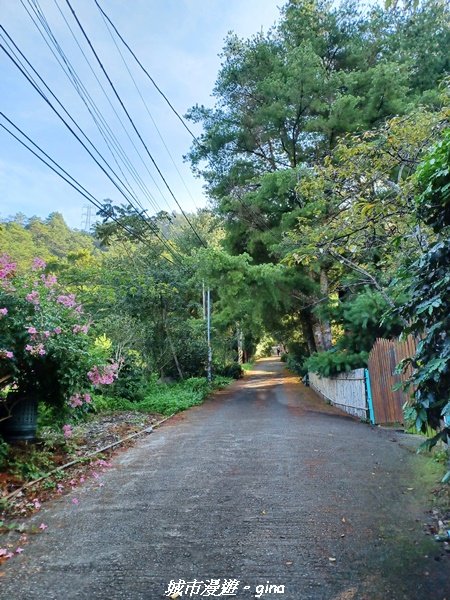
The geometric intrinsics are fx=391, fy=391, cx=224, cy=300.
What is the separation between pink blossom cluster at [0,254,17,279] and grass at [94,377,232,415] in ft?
19.0

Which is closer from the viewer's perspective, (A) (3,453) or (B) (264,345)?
(A) (3,453)

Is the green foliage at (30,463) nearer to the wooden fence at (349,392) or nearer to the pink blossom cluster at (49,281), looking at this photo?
the pink blossom cluster at (49,281)

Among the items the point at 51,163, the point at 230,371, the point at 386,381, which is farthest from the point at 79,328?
the point at 230,371

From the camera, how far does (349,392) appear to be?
36.7 feet

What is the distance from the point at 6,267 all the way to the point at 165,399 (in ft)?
26.5

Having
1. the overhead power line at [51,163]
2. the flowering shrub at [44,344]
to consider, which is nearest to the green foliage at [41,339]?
the flowering shrub at [44,344]

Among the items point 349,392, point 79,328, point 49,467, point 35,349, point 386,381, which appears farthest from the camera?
point 349,392

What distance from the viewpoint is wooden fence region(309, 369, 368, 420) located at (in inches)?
390

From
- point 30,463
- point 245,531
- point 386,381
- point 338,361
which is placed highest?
point 338,361

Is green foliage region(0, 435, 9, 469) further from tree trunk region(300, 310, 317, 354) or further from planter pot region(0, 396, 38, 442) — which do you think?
tree trunk region(300, 310, 317, 354)

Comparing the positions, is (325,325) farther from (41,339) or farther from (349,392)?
(41,339)

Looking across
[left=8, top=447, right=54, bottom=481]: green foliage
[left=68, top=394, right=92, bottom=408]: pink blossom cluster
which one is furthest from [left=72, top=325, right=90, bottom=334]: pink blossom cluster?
[left=8, top=447, right=54, bottom=481]: green foliage

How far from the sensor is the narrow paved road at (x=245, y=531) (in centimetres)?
249

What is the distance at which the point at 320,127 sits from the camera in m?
13.6
